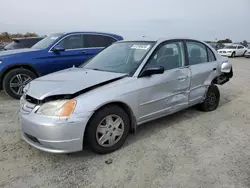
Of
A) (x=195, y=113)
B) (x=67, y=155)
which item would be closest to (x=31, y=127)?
(x=67, y=155)

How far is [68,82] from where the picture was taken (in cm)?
318

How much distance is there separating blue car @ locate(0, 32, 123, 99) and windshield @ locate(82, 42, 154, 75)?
86.9 inches

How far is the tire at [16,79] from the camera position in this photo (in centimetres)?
559

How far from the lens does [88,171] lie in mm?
2828

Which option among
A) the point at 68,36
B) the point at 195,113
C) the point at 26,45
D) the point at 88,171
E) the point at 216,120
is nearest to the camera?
the point at 88,171

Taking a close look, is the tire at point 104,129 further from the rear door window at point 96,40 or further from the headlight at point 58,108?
the rear door window at point 96,40

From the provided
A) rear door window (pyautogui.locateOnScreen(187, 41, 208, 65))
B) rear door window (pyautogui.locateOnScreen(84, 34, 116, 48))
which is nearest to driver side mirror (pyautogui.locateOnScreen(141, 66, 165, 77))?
rear door window (pyautogui.locateOnScreen(187, 41, 208, 65))

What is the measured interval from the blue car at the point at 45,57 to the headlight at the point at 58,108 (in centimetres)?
326

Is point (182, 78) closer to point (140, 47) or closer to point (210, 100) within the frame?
point (140, 47)

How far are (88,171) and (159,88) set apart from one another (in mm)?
1643

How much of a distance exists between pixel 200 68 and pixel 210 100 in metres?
0.84

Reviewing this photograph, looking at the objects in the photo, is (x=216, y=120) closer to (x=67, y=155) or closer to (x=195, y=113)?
(x=195, y=113)

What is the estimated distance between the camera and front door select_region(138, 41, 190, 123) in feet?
11.6

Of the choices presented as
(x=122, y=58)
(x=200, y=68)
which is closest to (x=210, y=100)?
(x=200, y=68)
